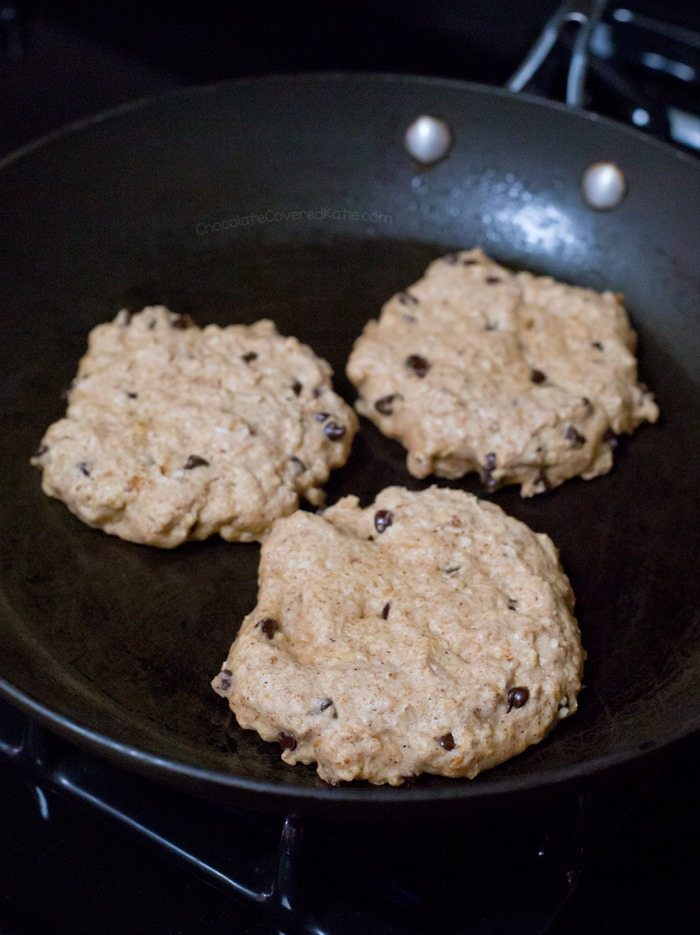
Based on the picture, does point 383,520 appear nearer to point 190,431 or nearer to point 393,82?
point 190,431

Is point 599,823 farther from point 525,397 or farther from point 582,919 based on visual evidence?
point 525,397

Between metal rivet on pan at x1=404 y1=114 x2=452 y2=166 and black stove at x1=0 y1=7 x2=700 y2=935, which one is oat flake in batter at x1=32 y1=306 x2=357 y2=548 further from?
metal rivet on pan at x1=404 y1=114 x2=452 y2=166

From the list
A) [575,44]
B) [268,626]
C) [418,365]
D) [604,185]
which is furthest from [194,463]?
[575,44]

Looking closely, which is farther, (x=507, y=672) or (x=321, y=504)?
(x=321, y=504)

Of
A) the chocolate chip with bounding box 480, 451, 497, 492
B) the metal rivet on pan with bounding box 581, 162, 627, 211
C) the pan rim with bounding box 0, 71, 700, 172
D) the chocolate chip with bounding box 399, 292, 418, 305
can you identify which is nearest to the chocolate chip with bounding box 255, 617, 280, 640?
the chocolate chip with bounding box 480, 451, 497, 492

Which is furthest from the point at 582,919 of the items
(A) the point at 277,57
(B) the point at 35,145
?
(A) the point at 277,57

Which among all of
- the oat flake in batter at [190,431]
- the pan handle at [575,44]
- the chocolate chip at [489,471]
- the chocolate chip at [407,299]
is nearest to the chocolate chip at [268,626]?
the oat flake in batter at [190,431]

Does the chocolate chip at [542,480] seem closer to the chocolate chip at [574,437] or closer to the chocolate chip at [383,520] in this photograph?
the chocolate chip at [574,437]
